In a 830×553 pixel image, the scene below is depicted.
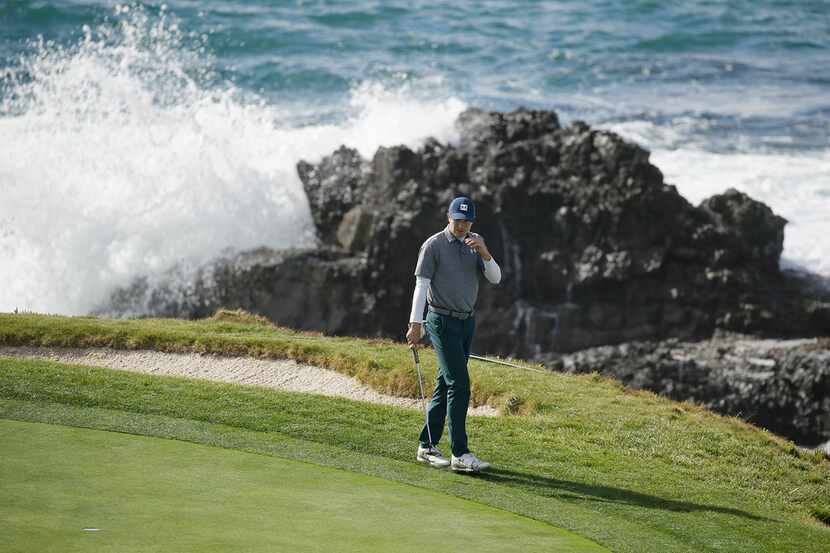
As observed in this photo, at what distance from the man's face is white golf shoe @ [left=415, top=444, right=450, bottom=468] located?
2.22 metres

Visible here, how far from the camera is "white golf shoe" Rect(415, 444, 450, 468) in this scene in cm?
1132

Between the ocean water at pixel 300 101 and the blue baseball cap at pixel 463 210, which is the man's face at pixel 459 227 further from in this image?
the ocean water at pixel 300 101

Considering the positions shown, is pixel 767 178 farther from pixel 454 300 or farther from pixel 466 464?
pixel 466 464

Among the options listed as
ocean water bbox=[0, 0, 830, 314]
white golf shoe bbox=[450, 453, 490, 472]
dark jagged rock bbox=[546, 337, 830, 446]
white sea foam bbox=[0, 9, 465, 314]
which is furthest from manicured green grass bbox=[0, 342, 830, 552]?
ocean water bbox=[0, 0, 830, 314]

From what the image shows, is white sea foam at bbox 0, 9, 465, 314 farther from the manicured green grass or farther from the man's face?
the man's face

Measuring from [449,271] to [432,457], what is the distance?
190 cm

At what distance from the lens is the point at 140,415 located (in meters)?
12.2

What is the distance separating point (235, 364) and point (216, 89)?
113ft

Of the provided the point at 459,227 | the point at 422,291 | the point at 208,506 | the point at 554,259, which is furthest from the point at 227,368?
the point at 554,259

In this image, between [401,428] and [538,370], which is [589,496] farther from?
[538,370]

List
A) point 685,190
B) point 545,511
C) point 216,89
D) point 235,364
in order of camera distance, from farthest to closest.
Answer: point 216,89 → point 685,190 → point 235,364 → point 545,511

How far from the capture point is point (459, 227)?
37.0 ft

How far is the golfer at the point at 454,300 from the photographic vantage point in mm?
11238

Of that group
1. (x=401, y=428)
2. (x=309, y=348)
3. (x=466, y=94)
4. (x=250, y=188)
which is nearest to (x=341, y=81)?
(x=466, y=94)
